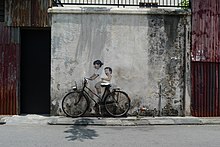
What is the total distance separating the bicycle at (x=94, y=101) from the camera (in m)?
11.1

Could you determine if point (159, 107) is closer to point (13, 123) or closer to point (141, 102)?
point (141, 102)

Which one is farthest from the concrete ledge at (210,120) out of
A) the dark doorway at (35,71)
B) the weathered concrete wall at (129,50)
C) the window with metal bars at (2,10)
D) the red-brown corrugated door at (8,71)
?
the window with metal bars at (2,10)

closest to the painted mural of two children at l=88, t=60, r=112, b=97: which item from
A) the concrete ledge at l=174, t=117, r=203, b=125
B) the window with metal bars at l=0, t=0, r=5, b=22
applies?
the concrete ledge at l=174, t=117, r=203, b=125

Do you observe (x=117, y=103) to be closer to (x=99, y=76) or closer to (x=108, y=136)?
(x=99, y=76)

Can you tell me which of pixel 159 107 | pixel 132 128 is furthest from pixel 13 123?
pixel 159 107

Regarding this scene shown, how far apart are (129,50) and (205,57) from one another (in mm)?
2773

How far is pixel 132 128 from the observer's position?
9.72 meters

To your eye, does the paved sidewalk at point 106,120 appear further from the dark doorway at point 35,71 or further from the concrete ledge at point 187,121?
the dark doorway at point 35,71

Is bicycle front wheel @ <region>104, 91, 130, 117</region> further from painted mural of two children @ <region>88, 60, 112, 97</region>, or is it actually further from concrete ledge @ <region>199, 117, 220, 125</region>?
concrete ledge @ <region>199, 117, 220, 125</region>

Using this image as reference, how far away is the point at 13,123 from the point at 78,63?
297 cm

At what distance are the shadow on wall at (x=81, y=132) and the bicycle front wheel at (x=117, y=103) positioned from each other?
111 centimetres

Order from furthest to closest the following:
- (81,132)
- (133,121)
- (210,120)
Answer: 1. (210,120)
2. (133,121)
3. (81,132)

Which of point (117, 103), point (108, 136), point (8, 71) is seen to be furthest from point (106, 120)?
point (8, 71)

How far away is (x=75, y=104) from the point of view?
36.6ft
